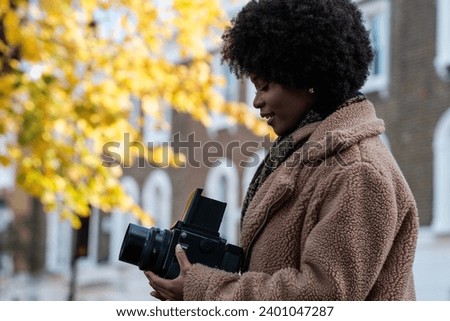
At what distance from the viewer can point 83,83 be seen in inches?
390

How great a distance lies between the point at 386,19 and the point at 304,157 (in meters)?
13.5

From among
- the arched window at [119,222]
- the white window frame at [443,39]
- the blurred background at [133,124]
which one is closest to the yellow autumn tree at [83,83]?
the blurred background at [133,124]

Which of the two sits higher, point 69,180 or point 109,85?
point 109,85

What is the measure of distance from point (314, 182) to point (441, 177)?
12.5 meters

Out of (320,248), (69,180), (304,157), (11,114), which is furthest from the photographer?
(69,180)

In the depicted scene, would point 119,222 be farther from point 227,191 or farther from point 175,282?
point 175,282

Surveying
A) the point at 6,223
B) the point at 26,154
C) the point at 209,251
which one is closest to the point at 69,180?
the point at 26,154

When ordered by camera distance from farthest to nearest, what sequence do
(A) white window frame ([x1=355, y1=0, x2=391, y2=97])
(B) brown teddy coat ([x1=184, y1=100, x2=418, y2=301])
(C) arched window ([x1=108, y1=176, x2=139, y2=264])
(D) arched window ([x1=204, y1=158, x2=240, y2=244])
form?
1. (C) arched window ([x1=108, y1=176, x2=139, y2=264])
2. (D) arched window ([x1=204, y1=158, x2=240, y2=244])
3. (A) white window frame ([x1=355, y1=0, x2=391, y2=97])
4. (B) brown teddy coat ([x1=184, y1=100, x2=418, y2=301])

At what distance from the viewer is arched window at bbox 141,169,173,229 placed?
22.5m

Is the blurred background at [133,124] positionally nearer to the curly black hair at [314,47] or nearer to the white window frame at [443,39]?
the white window frame at [443,39]

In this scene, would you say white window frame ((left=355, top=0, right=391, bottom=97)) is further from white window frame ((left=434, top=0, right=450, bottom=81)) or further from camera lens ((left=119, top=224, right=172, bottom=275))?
camera lens ((left=119, top=224, right=172, bottom=275))

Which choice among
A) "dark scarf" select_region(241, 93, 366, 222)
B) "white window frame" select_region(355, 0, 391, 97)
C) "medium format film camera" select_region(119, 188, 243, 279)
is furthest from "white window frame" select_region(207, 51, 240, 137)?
"medium format film camera" select_region(119, 188, 243, 279)

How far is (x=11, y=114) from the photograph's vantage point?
8969mm
